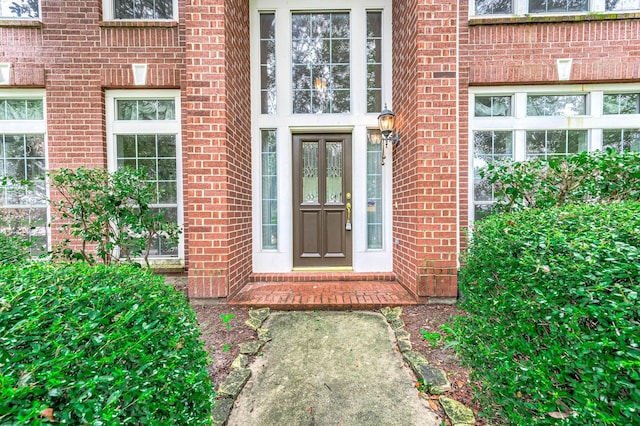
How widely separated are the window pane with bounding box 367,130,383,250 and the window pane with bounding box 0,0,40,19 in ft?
17.3

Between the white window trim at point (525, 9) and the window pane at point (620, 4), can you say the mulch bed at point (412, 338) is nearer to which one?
the white window trim at point (525, 9)

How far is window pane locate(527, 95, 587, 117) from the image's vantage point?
12.5 ft

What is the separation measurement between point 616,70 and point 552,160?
2298mm

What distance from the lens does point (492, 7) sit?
3.86 m

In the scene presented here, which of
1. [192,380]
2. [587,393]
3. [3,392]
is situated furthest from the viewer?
[192,380]

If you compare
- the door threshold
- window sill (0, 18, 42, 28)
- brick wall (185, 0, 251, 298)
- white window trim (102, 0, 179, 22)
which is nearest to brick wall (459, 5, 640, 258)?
the door threshold

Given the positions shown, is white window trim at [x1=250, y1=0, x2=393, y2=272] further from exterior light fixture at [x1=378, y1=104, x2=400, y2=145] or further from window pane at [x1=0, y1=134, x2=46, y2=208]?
window pane at [x1=0, y1=134, x2=46, y2=208]

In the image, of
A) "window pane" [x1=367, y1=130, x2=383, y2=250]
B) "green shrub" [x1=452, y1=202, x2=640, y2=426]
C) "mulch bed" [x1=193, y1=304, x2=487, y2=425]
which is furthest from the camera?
"window pane" [x1=367, y1=130, x2=383, y2=250]

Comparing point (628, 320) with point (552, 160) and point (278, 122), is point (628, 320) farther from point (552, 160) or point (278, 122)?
point (278, 122)

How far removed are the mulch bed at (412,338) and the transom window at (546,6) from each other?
418 cm

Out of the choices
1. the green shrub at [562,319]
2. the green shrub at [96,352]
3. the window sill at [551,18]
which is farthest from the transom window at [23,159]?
the window sill at [551,18]

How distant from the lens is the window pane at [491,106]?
Result: 3.86 metres

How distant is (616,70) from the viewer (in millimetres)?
3578

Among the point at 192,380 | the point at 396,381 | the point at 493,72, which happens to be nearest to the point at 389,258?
the point at 396,381
